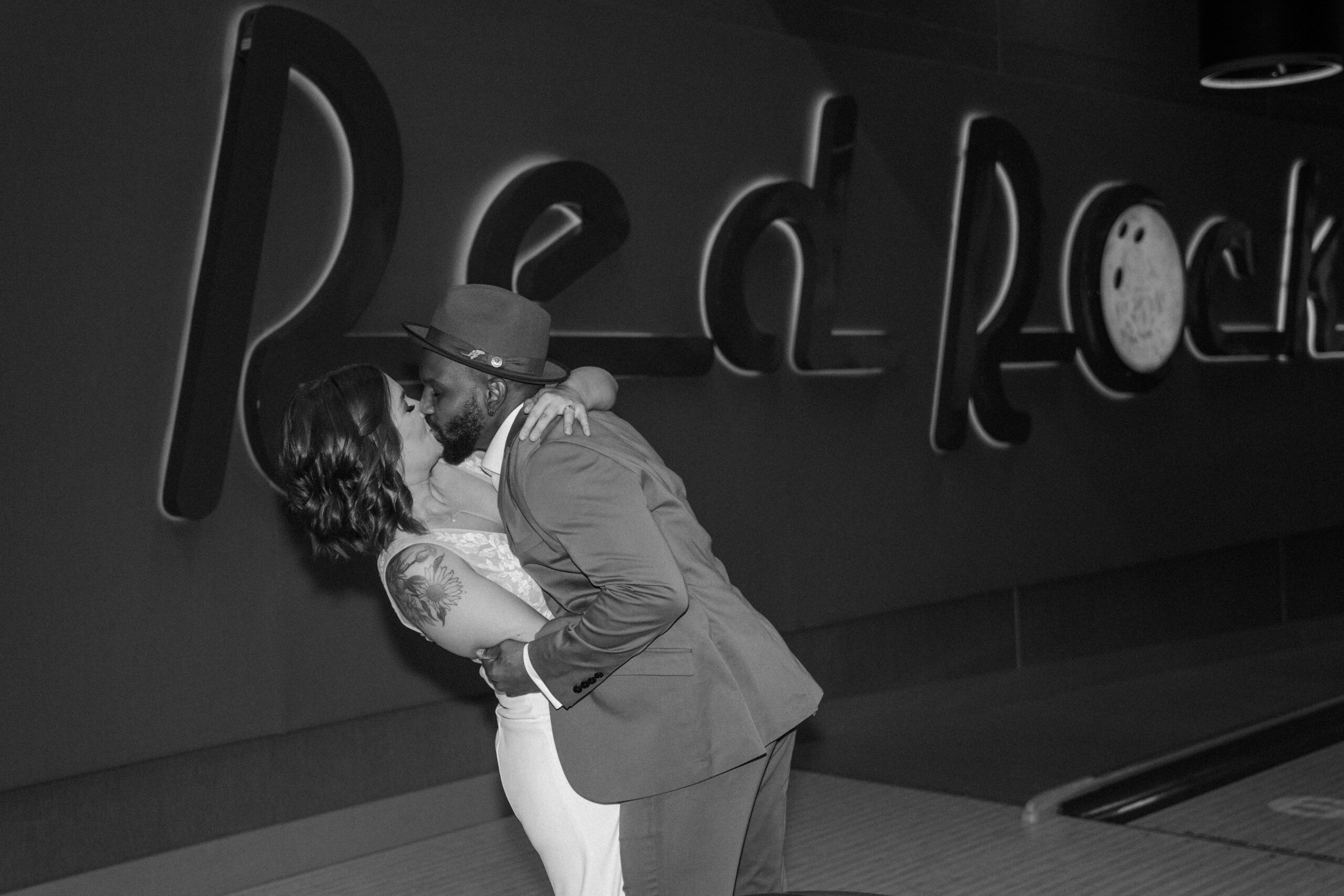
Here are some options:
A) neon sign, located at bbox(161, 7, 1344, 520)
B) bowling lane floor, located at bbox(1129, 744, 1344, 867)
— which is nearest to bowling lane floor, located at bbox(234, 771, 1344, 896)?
bowling lane floor, located at bbox(1129, 744, 1344, 867)

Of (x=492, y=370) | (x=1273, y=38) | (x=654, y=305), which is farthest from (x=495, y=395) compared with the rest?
(x=1273, y=38)

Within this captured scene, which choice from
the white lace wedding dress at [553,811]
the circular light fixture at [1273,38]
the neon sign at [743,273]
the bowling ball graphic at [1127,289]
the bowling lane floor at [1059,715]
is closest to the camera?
the white lace wedding dress at [553,811]

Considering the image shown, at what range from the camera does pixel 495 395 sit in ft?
7.22

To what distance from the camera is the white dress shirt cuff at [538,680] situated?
197 cm

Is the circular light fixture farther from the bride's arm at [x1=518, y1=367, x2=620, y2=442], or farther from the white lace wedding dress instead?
the white lace wedding dress

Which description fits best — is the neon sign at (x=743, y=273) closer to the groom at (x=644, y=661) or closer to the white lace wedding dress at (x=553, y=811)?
the groom at (x=644, y=661)

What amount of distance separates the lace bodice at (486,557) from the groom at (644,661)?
0.10 m

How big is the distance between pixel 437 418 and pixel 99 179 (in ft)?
6.67

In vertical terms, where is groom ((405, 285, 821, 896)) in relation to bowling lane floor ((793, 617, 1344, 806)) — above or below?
above

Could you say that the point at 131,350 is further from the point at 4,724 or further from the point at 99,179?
the point at 4,724

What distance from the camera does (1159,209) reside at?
267 inches

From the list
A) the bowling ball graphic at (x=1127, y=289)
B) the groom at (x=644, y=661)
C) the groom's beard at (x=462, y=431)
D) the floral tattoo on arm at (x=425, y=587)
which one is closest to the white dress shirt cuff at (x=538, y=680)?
the groom at (x=644, y=661)

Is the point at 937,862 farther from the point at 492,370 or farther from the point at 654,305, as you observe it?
the point at 492,370

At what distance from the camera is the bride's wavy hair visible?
2119 millimetres
